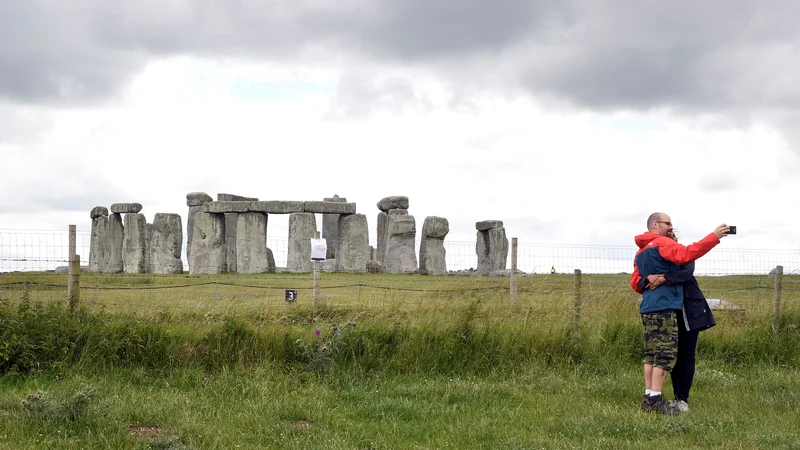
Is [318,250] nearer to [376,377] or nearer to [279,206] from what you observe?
[376,377]

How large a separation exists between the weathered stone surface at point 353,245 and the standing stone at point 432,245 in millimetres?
2047

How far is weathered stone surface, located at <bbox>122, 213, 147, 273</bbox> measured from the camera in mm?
33156

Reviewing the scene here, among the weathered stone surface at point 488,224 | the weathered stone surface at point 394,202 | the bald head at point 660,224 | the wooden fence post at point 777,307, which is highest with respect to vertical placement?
the weathered stone surface at point 394,202

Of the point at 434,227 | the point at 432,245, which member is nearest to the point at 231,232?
the point at 432,245

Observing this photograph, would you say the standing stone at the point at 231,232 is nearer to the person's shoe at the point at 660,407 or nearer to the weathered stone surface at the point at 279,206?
the weathered stone surface at the point at 279,206

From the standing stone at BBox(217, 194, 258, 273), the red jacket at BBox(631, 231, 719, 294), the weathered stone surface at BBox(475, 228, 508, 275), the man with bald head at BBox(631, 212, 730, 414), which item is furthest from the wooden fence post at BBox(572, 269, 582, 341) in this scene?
the standing stone at BBox(217, 194, 258, 273)

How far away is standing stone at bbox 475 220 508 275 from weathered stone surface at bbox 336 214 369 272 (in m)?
4.78

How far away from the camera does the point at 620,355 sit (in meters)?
11.5

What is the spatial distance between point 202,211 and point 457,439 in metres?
26.5

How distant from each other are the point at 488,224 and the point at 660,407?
25.3 metres

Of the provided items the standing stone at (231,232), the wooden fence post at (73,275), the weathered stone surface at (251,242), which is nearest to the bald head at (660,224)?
the wooden fence post at (73,275)

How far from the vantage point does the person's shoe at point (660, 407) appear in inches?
340

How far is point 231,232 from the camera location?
34125mm

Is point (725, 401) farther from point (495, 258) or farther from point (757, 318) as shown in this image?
point (495, 258)
